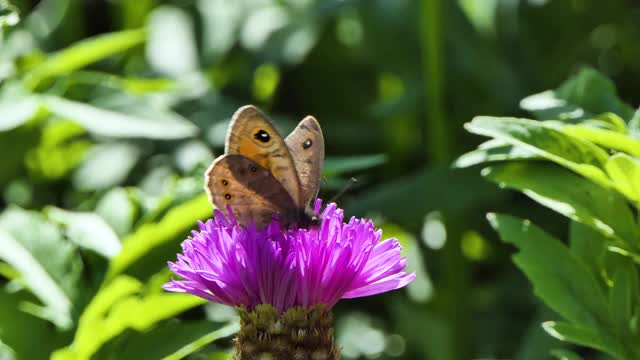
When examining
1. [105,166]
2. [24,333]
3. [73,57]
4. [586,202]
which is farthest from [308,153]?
[105,166]

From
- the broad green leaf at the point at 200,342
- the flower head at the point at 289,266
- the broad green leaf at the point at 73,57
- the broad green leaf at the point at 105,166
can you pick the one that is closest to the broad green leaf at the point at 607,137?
the flower head at the point at 289,266

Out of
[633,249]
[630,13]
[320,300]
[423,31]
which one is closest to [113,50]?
[423,31]

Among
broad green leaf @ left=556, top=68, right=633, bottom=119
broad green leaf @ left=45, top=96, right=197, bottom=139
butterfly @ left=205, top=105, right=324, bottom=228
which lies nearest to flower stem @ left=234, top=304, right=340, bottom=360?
butterfly @ left=205, top=105, right=324, bottom=228

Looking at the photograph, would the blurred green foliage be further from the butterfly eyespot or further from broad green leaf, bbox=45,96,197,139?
the butterfly eyespot

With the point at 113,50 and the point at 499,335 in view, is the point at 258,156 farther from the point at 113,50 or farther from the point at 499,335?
the point at 499,335

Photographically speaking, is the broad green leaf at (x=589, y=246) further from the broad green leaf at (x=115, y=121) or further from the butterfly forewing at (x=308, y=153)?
the broad green leaf at (x=115, y=121)

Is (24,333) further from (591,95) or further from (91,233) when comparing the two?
(591,95)
